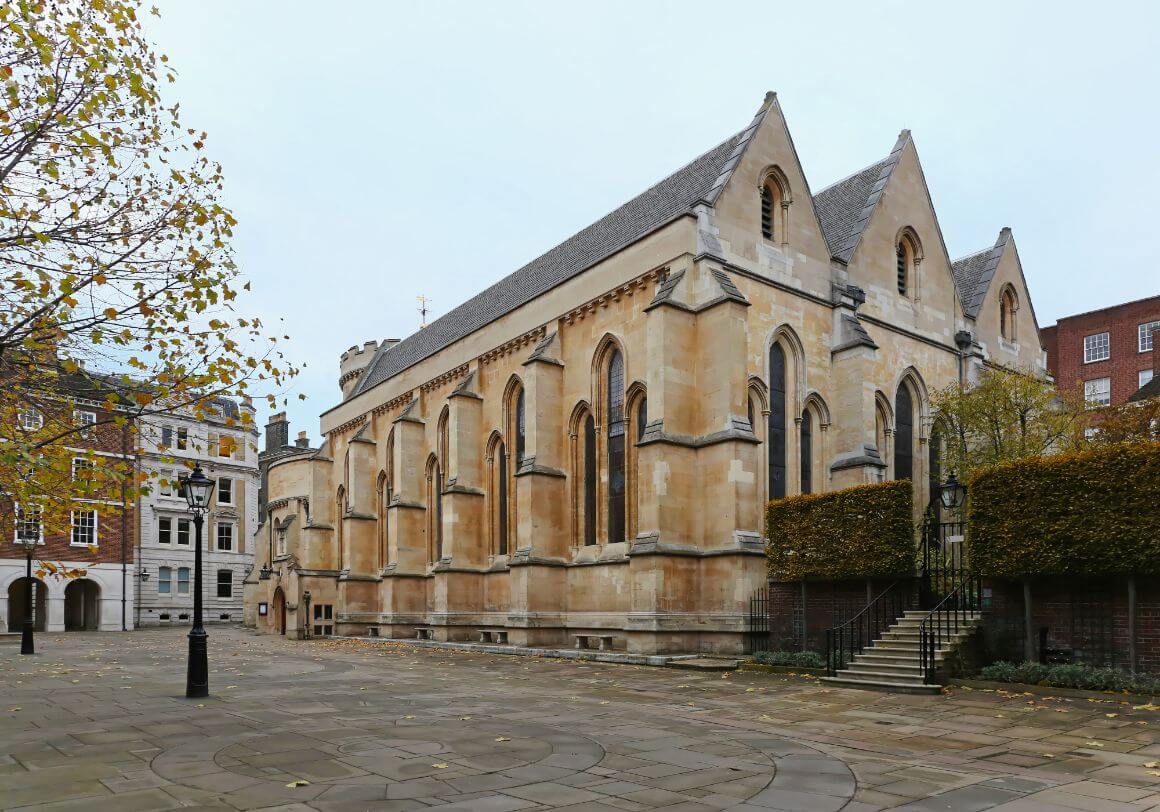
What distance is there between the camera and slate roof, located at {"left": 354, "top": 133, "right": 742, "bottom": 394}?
1131 inches

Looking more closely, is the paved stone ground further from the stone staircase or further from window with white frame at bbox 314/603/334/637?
window with white frame at bbox 314/603/334/637

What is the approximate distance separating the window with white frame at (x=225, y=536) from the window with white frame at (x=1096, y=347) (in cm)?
5760

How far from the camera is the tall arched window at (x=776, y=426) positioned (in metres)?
26.0

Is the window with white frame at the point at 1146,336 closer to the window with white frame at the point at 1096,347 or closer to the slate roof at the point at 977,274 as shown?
the window with white frame at the point at 1096,347

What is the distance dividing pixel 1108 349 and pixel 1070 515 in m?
47.8

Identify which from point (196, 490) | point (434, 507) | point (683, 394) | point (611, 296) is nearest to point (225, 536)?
point (434, 507)

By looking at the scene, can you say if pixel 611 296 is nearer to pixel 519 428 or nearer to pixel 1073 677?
pixel 519 428

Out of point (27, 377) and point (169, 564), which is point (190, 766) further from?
point (169, 564)

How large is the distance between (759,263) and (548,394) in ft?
25.8

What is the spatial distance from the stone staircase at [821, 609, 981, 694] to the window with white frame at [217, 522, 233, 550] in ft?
180

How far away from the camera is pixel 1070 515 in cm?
1576

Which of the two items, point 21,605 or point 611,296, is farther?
point 21,605

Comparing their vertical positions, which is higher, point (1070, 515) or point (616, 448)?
point (616, 448)

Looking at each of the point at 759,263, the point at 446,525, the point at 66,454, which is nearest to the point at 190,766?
the point at 66,454
